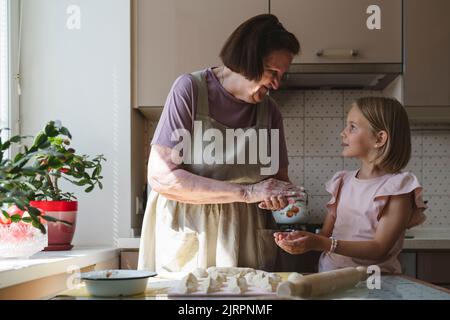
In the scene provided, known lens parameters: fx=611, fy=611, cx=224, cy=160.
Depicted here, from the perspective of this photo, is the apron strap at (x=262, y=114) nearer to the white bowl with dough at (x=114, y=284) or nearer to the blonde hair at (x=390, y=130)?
the blonde hair at (x=390, y=130)

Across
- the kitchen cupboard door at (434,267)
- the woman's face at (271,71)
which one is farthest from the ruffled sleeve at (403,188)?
the kitchen cupboard door at (434,267)

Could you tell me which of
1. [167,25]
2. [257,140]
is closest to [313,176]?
[167,25]

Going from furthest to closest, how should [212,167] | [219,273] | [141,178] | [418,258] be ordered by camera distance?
1. [141,178]
2. [418,258]
3. [212,167]
4. [219,273]

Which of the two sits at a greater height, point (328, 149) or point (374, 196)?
point (328, 149)

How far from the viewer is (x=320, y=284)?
0.85 meters

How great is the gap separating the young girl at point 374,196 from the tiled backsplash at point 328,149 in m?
0.72

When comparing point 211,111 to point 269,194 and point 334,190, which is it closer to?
point 269,194

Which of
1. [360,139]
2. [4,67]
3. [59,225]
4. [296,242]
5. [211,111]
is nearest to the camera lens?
[296,242]

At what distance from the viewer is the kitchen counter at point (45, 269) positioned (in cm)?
123

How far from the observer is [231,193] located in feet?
4.19

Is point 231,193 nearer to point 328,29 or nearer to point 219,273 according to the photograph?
point 219,273

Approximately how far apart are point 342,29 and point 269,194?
105 cm

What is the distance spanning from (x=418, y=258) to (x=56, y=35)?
4.57 ft

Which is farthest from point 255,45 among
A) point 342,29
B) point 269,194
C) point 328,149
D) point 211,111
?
point 328,149
